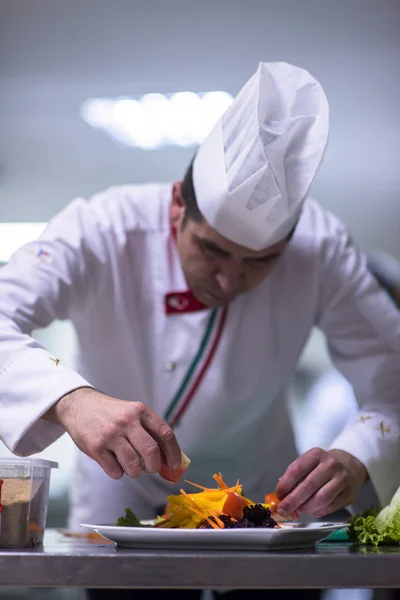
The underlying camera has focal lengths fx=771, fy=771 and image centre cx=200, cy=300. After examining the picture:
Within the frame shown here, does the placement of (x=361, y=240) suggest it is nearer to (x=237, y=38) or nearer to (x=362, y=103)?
(x=362, y=103)

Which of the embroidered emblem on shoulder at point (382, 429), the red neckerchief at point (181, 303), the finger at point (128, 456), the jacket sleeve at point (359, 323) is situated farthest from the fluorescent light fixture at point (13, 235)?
the finger at point (128, 456)

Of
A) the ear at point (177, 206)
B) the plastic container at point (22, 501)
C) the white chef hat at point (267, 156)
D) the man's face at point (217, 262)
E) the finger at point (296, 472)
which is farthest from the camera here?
the ear at point (177, 206)

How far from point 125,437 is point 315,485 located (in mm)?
377

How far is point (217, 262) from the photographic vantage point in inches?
57.2

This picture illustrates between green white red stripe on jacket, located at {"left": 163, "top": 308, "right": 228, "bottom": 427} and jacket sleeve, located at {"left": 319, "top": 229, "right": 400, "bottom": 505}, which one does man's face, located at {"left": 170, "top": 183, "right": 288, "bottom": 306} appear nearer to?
green white red stripe on jacket, located at {"left": 163, "top": 308, "right": 228, "bottom": 427}

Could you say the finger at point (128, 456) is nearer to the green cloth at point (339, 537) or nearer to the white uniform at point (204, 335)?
the green cloth at point (339, 537)

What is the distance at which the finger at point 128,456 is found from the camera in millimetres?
956

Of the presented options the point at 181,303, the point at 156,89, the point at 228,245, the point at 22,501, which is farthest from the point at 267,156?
the point at 156,89

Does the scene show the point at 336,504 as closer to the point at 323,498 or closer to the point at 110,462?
the point at 323,498

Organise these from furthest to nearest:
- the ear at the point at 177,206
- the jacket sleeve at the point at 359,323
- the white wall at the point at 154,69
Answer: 1. the white wall at the point at 154,69
2. the jacket sleeve at the point at 359,323
3. the ear at the point at 177,206

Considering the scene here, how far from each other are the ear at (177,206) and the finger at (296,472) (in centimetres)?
57

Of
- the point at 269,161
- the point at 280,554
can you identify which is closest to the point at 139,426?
the point at 280,554

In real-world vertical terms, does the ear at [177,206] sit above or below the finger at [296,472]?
above

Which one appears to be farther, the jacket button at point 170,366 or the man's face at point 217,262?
the jacket button at point 170,366
